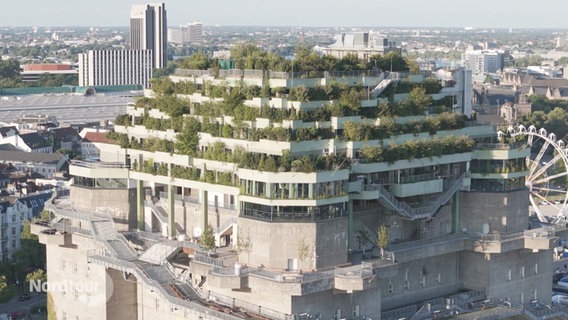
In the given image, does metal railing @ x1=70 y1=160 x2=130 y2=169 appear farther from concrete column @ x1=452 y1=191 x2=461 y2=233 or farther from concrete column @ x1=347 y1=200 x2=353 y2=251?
concrete column @ x1=452 y1=191 x2=461 y2=233

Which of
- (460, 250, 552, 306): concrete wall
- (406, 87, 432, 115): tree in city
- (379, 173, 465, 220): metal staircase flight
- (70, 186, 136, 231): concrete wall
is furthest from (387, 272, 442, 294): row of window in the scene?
(70, 186, 136, 231): concrete wall

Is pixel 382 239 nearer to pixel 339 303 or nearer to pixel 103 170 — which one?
pixel 339 303

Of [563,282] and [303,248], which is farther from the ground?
[303,248]

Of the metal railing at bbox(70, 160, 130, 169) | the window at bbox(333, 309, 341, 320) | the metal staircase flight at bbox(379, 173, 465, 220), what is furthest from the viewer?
the metal railing at bbox(70, 160, 130, 169)

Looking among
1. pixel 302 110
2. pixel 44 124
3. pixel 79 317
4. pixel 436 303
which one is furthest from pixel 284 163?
pixel 44 124

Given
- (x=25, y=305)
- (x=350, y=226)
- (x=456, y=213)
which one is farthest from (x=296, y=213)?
(x=25, y=305)

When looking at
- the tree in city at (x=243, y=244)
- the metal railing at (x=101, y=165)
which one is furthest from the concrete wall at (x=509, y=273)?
the metal railing at (x=101, y=165)
